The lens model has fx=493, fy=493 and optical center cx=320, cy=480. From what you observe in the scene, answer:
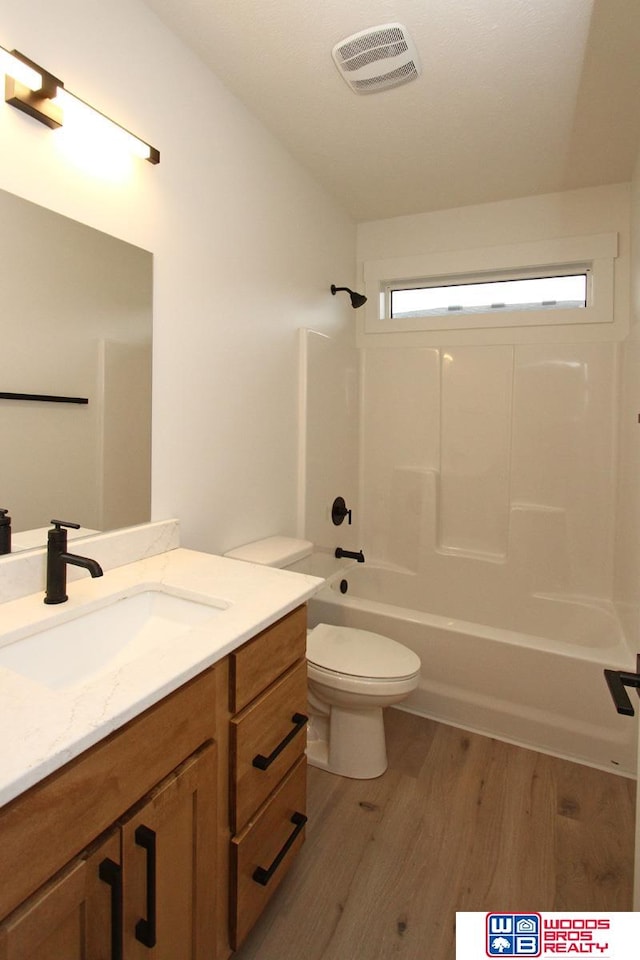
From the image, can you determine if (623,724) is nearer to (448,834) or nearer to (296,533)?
(448,834)

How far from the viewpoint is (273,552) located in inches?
77.5

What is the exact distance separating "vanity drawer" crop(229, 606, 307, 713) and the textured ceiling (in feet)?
5.77

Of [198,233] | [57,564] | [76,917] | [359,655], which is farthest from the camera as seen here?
[359,655]

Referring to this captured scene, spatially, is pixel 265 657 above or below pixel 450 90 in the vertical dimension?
below

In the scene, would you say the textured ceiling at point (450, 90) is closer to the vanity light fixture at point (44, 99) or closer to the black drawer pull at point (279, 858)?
the vanity light fixture at point (44, 99)

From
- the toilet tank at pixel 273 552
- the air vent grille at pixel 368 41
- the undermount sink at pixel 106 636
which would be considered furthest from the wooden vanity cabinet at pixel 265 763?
the air vent grille at pixel 368 41

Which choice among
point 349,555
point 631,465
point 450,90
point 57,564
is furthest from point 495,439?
point 57,564

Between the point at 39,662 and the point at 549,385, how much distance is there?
260 cm

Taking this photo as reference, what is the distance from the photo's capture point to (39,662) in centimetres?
104

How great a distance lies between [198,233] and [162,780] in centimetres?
163

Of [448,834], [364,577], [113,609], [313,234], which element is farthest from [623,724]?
[313,234]

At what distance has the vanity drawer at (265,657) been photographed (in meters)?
1.07

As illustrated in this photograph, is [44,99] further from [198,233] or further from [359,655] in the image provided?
[359,655]

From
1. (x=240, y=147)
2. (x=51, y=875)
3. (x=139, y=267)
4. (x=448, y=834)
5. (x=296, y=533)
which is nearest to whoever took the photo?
(x=51, y=875)
